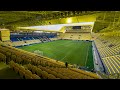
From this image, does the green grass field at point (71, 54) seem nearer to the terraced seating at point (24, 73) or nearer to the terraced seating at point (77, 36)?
the terraced seating at point (24, 73)

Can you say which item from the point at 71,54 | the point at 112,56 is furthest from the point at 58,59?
the point at 112,56

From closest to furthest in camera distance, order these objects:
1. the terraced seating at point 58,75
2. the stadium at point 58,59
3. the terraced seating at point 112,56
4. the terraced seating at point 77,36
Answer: the terraced seating at point 58,75 → the stadium at point 58,59 → the terraced seating at point 112,56 → the terraced seating at point 77,36

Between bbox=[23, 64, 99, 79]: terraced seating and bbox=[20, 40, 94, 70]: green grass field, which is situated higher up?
bbox=[23, 64, 99, 79]: terraced seating

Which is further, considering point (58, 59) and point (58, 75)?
point (58, 59)

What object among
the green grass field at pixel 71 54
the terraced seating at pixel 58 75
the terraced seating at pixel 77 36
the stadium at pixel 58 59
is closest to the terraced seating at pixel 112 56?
the stadium at pixel 58 59

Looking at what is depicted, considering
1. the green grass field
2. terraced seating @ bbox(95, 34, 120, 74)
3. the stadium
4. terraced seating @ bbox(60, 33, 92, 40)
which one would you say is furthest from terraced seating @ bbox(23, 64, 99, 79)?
terraced seating @ bbox(60, 33, 92, 40)

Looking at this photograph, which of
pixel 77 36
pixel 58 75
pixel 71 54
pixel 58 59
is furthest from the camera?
pixel 77 36

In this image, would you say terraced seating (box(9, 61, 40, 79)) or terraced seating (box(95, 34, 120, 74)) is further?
terraced seating (box(95, 34, 120, 74))

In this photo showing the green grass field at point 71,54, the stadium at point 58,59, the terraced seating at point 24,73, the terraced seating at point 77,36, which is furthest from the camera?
the terraced seating at point 77,36

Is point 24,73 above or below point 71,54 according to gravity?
above

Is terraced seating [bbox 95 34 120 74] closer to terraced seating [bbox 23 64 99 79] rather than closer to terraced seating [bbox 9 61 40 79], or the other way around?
terraced seating [bbox 23 64 99 79]

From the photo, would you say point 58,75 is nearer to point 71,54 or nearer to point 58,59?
point 58,59

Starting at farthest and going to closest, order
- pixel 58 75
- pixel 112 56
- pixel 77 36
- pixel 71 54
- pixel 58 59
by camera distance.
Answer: pixel 77 36 < pixel 71 54 < pixel 58 59 < pixel 112 56 < pixel 58 75
